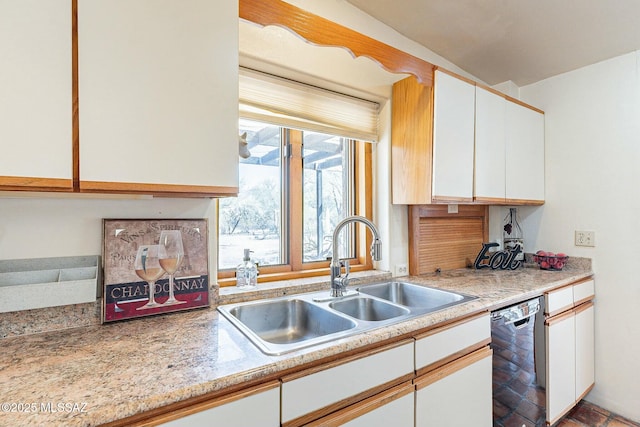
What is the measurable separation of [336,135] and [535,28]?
4.44 feet

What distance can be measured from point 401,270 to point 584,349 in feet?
4.22

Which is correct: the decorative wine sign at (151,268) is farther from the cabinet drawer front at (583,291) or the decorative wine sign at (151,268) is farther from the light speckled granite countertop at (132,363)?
the cabinet drawer front at (583,291)

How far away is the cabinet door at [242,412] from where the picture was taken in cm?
78

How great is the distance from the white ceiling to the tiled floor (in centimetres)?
170

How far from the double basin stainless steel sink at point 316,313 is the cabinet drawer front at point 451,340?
10 cm

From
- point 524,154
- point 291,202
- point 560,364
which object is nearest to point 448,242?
point 524,154

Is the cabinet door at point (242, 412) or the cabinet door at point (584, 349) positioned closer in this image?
the cabinet door at point (242, 412)

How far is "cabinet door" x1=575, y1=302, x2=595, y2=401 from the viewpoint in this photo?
204cm

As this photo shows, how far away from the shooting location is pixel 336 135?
6.34ft

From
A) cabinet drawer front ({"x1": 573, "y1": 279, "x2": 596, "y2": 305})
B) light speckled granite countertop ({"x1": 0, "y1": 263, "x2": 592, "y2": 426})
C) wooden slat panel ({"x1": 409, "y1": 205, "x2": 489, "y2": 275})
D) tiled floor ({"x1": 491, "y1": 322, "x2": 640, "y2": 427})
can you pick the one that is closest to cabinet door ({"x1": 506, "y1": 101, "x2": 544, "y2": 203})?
wooden slat panel ({"x1": 409, "y1": 205, "x2": 489, "y2": 275})

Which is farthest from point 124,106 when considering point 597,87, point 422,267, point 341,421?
point 597,87

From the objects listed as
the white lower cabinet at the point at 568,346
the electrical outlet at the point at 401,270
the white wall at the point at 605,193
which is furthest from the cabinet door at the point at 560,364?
the electrical outlet at the point at 401,270

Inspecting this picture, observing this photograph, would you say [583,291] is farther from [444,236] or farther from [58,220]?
[58,220]

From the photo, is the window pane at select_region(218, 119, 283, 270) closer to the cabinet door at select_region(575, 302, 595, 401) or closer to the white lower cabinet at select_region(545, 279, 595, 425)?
the white lower cabinet at select_region(545, 279, 595, 425)
